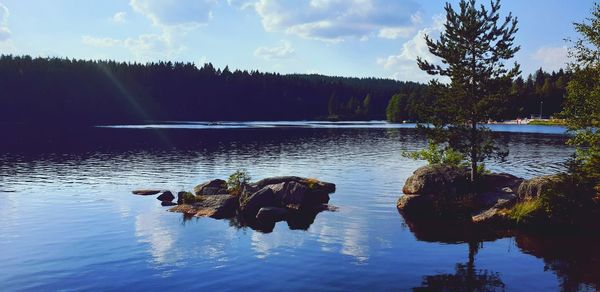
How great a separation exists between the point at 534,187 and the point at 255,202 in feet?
63.5

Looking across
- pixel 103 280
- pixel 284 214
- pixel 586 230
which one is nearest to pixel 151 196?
pixel 284 214

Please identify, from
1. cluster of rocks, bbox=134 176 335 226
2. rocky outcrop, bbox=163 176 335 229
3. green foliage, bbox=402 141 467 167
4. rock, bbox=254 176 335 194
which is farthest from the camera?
green foliage, bbox=402 141 467 167

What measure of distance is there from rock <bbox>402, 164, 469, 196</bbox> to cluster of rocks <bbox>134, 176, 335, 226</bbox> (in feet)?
24.2

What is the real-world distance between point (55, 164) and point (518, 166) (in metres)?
59.4

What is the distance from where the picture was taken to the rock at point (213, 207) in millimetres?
37125

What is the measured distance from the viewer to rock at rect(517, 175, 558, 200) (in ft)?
110

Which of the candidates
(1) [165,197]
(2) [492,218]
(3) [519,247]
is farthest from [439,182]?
(1) [165,197]

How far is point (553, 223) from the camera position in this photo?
3148 centimetres

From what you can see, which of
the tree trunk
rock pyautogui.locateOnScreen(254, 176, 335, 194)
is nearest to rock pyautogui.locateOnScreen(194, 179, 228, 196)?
rock pyautogui.locateOnScreen(254, 176, 335, 194)

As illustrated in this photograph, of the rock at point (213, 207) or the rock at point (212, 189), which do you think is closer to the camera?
the rock at point (213, 207)

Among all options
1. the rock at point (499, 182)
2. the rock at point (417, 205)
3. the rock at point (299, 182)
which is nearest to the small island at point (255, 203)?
the rock at point (299, 182)

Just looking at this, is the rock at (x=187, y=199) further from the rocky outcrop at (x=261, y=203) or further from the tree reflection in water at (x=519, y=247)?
the tree reflection in water at (x=519, y=247)

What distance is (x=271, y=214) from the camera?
36.4 metres

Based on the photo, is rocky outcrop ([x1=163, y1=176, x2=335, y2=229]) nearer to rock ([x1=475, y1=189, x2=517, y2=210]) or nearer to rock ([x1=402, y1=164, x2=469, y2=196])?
rock ([x1=402, y1=164, x2=469, y2=196])
